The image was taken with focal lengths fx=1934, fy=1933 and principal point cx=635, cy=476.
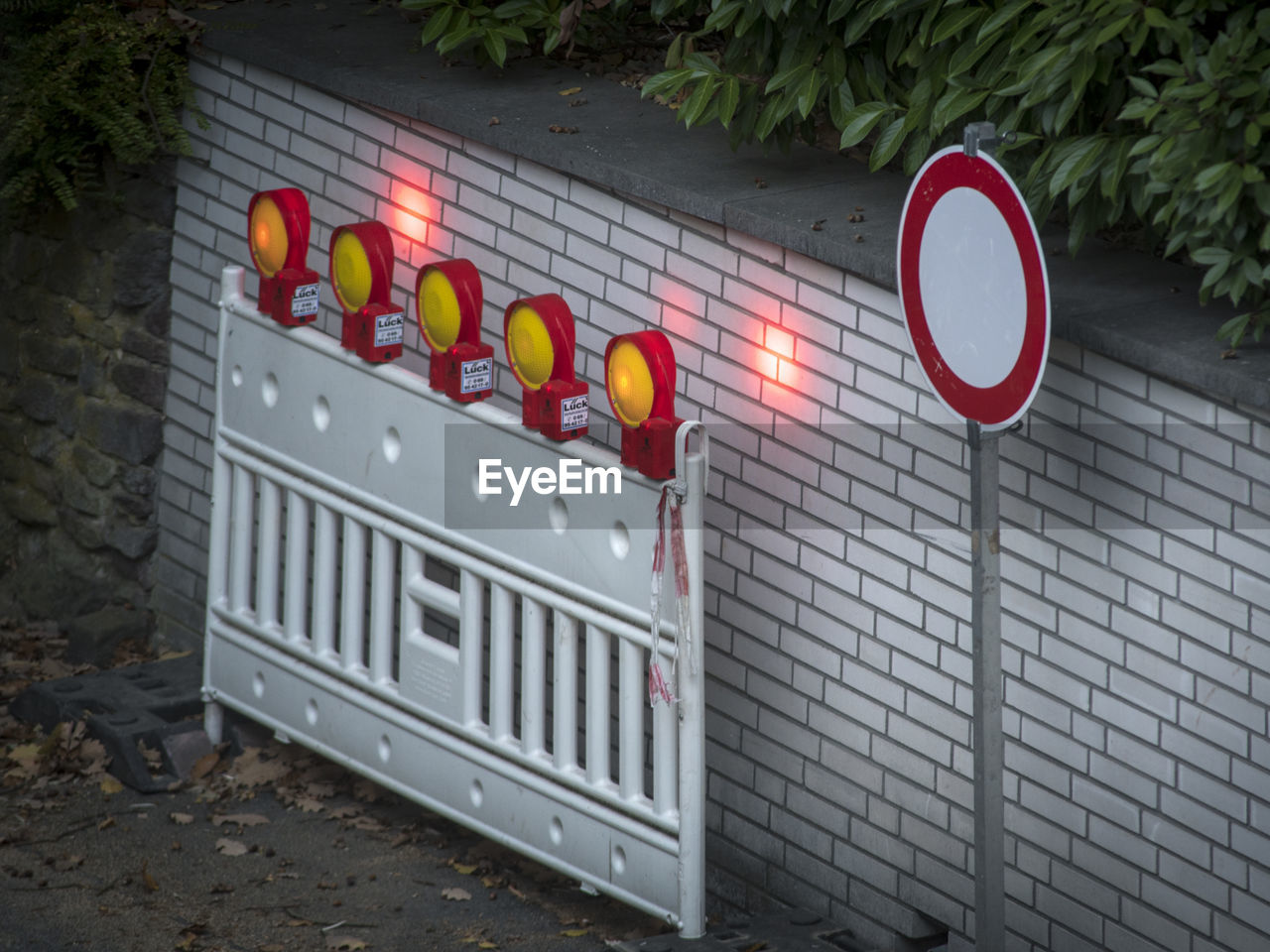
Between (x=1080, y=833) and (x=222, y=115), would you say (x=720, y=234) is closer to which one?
(x=1080, y=833)

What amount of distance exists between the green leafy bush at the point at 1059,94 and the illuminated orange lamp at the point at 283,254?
619 mm

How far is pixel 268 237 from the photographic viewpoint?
5.30 m

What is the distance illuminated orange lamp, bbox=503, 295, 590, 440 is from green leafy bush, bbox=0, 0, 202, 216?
1922 millimetres

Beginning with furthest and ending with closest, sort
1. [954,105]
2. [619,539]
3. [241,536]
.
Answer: [241,536], [619,539], [954,105]

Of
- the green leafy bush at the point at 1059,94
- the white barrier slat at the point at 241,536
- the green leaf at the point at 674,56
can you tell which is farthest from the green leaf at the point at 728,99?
the white barrier slat at the point at 241,536

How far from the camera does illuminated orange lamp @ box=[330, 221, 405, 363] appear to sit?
198 inches

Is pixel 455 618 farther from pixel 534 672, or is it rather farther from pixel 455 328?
pixel 455 328

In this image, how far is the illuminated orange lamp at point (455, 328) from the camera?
4.80 metres

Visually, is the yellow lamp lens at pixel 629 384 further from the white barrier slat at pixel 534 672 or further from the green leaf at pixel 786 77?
the green leaf at pixel 786 77

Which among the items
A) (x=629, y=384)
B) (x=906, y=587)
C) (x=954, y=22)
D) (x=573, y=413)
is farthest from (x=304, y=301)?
(x=954, y=22)

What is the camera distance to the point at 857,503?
→ 454cm

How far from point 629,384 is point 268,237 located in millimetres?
1411

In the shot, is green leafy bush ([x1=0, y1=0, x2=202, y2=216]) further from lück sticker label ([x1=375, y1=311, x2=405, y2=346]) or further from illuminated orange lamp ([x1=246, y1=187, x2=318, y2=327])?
lück sticker label ([x1=375, y1=311, x2=405, y2=346])

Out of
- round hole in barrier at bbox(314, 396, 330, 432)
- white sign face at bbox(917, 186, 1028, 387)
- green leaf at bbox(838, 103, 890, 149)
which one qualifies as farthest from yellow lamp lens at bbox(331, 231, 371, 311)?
white sign face at bbox(917, 186, 1028, 387)
